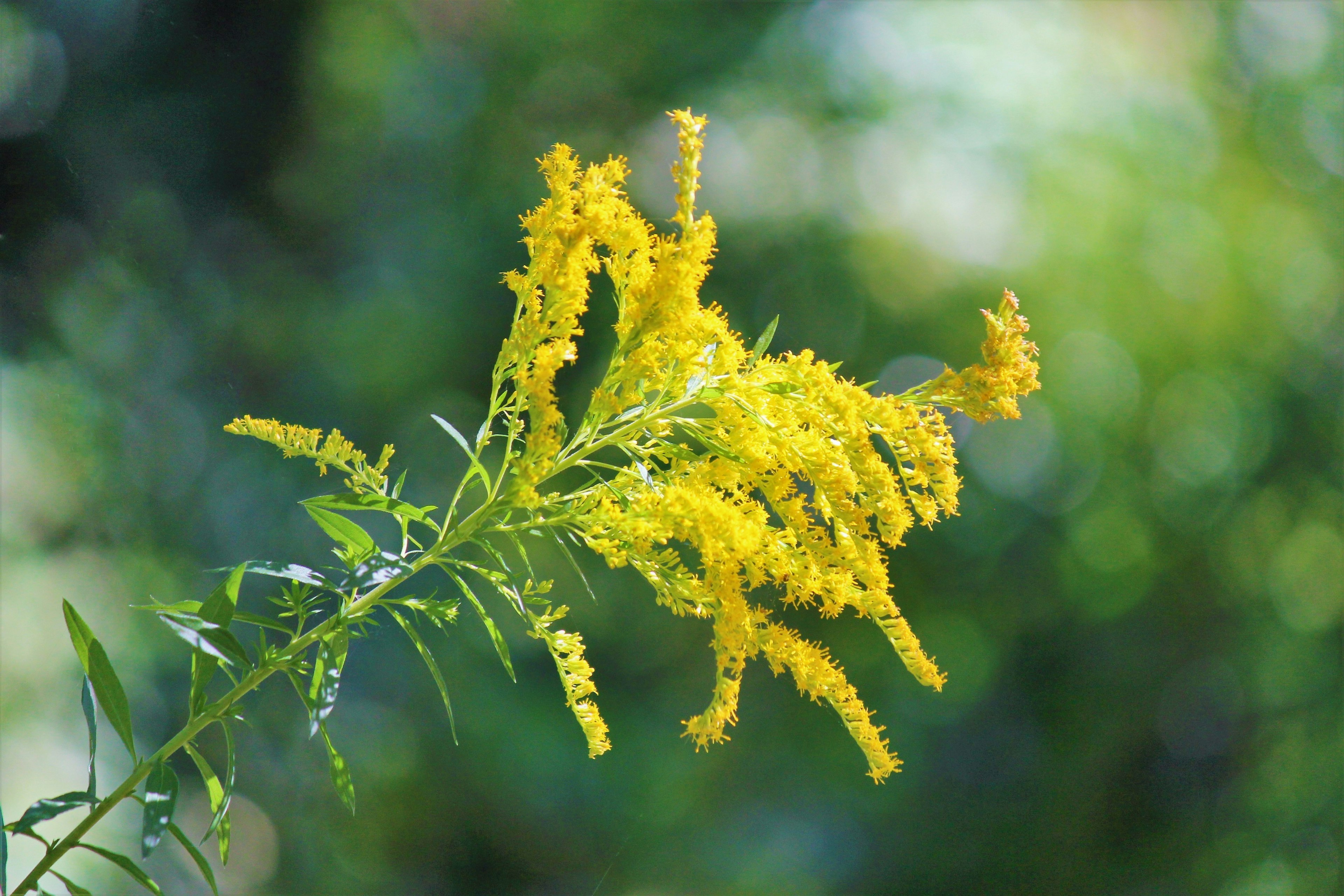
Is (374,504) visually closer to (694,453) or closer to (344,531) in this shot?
(344,531)

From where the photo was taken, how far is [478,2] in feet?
6.38

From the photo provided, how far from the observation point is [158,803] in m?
0.49

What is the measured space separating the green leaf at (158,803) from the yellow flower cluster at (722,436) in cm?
27

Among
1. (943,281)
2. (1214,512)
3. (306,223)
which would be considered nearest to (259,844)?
(306,223)

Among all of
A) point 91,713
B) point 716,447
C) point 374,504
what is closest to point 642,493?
point 716,447

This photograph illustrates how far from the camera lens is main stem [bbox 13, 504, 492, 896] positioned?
491 millimetres

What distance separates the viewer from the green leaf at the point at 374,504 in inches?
20.6

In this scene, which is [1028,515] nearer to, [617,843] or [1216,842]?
[1216,842]

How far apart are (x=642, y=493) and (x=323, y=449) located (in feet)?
0.62

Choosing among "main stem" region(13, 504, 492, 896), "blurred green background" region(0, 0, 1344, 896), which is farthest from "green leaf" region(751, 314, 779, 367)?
"blurred green background" region(0, 0, 1344, 896)

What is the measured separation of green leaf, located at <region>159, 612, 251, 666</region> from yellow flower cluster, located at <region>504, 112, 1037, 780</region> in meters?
0.19

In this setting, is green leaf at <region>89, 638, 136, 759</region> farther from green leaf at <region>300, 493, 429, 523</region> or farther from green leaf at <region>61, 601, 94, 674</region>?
green leaf at <region>300, 493, 429, 523</region>

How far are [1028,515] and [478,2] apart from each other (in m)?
1.69

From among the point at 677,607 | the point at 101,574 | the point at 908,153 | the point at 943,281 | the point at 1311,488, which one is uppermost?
the point at 908,153
